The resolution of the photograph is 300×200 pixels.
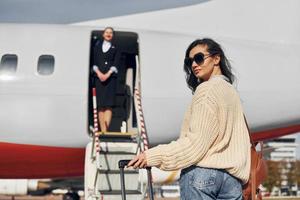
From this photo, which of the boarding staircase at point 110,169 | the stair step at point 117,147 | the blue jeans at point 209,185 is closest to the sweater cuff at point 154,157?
→ the blue jeans at point 209,185

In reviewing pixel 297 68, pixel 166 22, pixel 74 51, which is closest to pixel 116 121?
pixel 74 51

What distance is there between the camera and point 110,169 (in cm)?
1050

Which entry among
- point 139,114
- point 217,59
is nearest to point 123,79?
point 139,114

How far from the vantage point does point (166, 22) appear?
13.0 meters

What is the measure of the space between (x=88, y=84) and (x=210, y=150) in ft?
27.0

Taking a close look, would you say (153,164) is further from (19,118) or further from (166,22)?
(166,22)

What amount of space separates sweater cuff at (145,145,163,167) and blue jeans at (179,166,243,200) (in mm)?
155

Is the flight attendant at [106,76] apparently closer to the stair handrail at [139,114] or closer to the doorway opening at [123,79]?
the doorway opening at [123,79]

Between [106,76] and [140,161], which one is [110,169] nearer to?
[106,76]

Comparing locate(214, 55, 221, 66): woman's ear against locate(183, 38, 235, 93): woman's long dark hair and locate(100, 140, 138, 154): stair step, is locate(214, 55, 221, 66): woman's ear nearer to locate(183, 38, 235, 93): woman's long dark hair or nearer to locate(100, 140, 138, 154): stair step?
locate(183, 38, 235, 93): woman's long dark hair

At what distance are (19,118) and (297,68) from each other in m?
4.66

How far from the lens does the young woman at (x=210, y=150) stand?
3.40 m

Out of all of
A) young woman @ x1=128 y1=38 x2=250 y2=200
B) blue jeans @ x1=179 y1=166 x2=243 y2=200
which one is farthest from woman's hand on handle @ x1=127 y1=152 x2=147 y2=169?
blue jeans @ x1=179 y1=166 x2=243 y2=200

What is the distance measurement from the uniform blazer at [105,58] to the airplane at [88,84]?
170 millimetres
